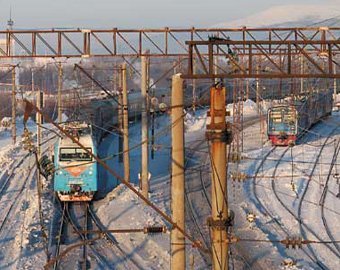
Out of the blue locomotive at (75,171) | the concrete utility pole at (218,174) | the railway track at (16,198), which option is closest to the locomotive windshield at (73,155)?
the blue locomotive at (75,171)

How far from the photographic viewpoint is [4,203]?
2219 cm

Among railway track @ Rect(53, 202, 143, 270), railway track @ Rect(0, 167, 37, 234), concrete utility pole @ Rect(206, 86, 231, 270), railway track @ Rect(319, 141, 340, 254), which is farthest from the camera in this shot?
railway track @ Rect(0, 167, 37, 234)

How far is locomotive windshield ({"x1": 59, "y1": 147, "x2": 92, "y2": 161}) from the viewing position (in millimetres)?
21297

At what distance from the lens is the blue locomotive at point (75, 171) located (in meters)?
21.1

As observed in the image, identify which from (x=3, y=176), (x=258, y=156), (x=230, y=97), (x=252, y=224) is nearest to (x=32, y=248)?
(x=252, y=224)

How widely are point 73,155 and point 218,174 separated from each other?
12485 mm

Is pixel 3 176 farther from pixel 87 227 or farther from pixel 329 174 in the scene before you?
pixel 329 174

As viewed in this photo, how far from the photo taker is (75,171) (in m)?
21.2

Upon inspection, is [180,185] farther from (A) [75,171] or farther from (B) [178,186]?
(A) [75,171]

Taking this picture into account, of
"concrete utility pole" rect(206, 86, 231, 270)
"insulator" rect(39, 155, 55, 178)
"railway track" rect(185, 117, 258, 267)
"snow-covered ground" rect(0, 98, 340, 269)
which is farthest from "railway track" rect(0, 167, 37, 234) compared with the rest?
"concrete utility pole" rect(206, 86, 231, 270)

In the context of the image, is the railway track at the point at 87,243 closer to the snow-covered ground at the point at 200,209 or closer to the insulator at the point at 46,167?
the snow-covered ground at the point at 200,209

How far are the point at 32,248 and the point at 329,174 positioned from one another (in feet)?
45.5

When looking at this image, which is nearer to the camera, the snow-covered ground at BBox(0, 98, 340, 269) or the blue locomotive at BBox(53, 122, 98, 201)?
the snow-covered ground at BBox(0, 98, 340, 269)

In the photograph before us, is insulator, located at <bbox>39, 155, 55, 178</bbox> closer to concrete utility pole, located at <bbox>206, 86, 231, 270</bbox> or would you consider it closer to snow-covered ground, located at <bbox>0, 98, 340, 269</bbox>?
snow-covered ground, located at <bbox>0, 98, 340, 269</bbox>
